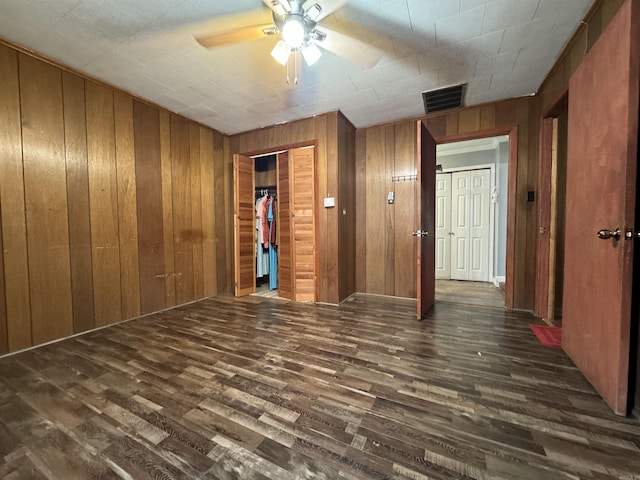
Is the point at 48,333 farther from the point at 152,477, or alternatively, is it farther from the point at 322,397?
the point at 322,397

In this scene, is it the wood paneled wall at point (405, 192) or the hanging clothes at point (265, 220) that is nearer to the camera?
the wood paneled wall at point (405, 192)

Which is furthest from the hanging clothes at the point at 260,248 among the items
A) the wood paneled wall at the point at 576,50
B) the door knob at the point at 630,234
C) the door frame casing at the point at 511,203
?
the door knob at the point at 630,234

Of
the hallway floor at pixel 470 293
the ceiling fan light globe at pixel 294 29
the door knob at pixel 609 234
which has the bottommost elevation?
the hallway floor at pixel 470 293

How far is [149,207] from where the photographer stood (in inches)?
121

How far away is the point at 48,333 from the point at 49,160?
5.13 ft

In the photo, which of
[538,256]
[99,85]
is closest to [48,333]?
[99,85]

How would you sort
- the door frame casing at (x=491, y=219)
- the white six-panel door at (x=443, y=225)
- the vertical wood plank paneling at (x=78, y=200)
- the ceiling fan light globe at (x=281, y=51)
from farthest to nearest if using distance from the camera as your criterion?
1. the white six-panel door at (x=443, y=225)
2. the door frame casing at (x=491, y=219)
3. the vertical wood plank paneling at (x=78, y=200)
4. the ceiling fan light globe at (x=281, y=51)

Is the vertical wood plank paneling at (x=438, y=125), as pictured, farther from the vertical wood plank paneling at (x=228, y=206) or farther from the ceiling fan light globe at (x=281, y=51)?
the vertical wood plank paneling at (x=228, y=206)

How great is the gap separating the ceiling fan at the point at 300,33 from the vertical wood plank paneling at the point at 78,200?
5.38ft

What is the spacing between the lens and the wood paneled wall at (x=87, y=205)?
211cm

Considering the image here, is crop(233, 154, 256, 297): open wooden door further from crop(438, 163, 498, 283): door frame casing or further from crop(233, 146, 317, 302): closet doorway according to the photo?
crop(438, 163, 498, 283): door frame casing

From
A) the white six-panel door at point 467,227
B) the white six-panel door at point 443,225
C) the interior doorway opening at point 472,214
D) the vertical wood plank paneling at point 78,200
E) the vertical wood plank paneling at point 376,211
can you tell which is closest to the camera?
the vertical wood plank paneling at point 78,200

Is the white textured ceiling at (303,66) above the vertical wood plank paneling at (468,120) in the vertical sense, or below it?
above

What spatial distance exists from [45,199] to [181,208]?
1.32m
